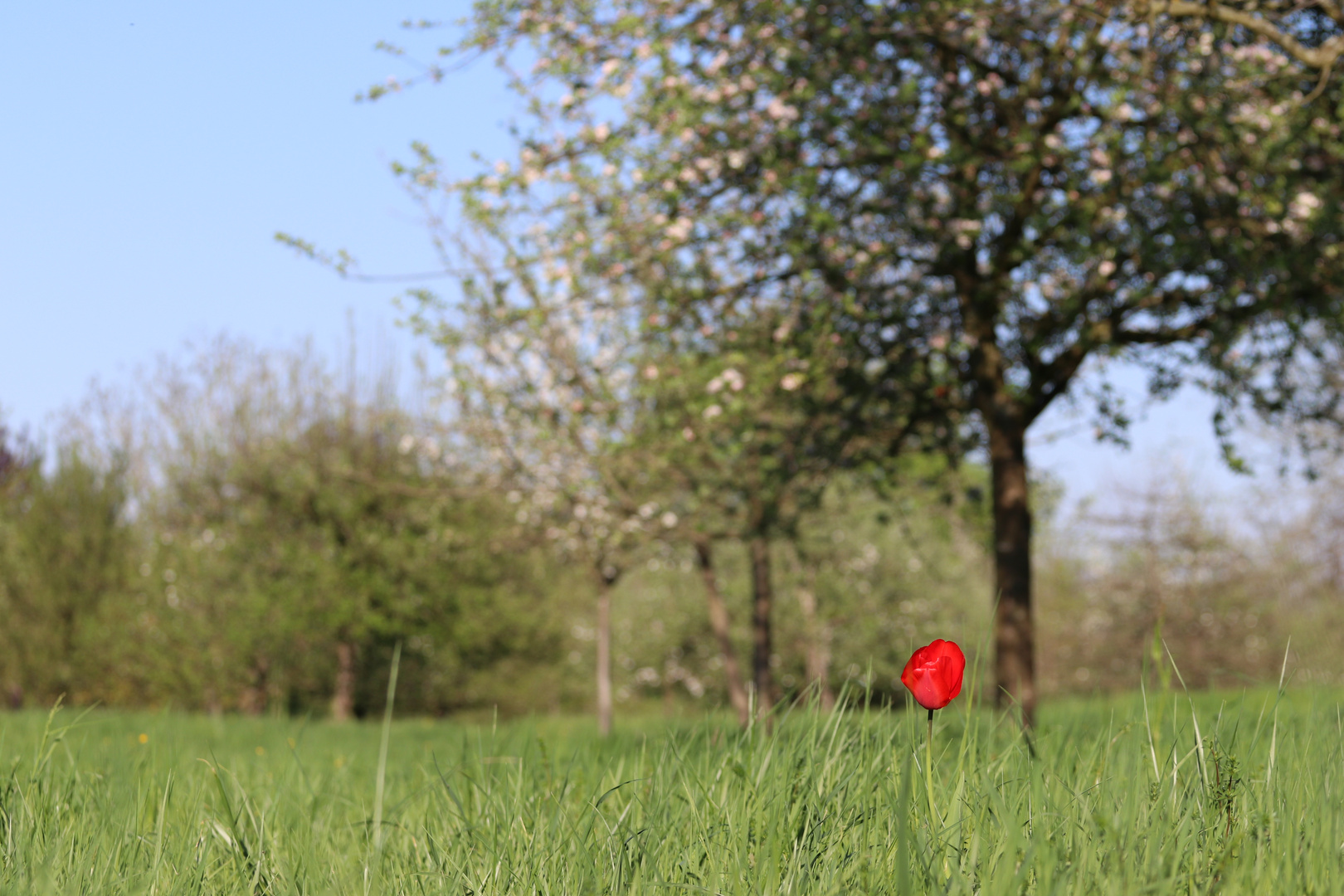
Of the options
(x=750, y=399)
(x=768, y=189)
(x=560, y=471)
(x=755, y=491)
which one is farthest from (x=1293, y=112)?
(x=560, y=471)

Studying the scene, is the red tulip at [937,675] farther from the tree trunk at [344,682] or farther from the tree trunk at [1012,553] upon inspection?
the tree trunk at [344,682]

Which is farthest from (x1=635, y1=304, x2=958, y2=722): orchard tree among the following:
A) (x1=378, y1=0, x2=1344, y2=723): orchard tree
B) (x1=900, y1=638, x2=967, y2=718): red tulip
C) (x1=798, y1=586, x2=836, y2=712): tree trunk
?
(x1=798, y1=586, x2=836, y2=712): tree trunk

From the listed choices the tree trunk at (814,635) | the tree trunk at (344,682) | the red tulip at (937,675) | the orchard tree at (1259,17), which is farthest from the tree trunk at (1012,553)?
the tree trunk at (344,682)

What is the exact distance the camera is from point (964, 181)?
25.3 ft

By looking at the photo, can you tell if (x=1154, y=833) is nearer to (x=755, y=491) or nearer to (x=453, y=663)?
(x=755, y=491)

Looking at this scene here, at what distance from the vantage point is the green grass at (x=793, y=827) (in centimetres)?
196

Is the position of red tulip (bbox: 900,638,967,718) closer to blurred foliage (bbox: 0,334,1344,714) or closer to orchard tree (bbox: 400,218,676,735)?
orchard tree (bbox: 400,218,676,735)

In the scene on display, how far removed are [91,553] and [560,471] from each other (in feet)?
43.4

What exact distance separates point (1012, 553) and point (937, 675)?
686cm

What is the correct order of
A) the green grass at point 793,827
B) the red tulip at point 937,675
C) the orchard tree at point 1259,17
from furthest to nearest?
the orchard tree at point 1259,17 → the red tulip at point 937,675 → the green grass at point 793,827

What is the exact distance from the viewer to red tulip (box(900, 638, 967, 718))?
2150 millimetres

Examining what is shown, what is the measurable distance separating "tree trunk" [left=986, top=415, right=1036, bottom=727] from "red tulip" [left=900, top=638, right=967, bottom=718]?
260 inches

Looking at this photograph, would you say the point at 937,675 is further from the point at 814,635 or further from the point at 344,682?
the point at 344,682

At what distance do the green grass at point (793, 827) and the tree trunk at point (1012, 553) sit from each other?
17.7 ft
